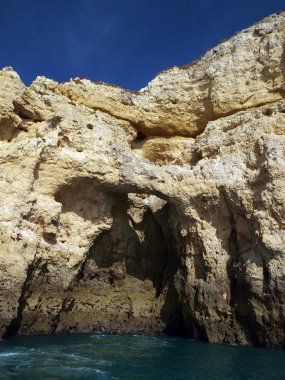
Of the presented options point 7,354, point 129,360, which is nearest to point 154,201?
point 129,360

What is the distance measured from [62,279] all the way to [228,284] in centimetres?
831

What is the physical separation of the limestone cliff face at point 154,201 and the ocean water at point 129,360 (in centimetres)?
187

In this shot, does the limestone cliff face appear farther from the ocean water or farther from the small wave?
Result: the small wave

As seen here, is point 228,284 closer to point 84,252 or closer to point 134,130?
point 84,252

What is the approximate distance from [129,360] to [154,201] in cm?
1147

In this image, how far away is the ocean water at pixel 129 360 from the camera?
12.5m

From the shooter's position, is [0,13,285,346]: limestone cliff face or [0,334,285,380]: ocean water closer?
[0,334,285,380]: ocean water

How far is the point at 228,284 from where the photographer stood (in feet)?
64.6

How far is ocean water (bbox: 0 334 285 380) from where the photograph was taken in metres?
12.5

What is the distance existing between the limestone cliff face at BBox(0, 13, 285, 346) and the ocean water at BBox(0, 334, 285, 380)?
1.87 m

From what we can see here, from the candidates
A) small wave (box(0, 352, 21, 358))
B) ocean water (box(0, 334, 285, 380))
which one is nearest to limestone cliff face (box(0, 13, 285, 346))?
ocean water (box(0, 334, 285, 380))

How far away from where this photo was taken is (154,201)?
81.0ft

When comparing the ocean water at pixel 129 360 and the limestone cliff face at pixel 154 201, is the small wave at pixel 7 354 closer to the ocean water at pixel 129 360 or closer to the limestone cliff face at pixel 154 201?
Answer: the ocean water at pixel 129 360

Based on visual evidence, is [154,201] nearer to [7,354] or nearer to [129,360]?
[129,360]
